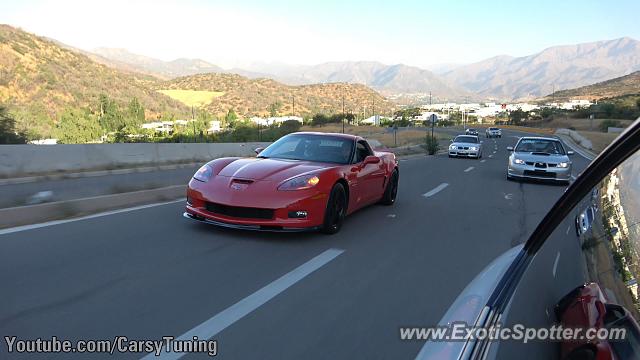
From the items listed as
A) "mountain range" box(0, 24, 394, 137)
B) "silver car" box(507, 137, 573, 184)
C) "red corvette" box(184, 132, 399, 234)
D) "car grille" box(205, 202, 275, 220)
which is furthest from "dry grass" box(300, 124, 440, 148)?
"car grille" box(205, 202, 275, 220)

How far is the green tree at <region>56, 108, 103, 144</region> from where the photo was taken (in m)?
47.4

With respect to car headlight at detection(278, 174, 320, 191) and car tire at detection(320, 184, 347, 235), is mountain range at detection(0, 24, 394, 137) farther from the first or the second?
car headlight at detection(278, 174, 320, 191)

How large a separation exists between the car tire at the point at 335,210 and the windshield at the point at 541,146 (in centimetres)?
1032

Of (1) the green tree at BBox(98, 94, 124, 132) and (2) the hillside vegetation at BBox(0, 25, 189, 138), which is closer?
(1) the green tree at BBox(98, 94, 124, 132)

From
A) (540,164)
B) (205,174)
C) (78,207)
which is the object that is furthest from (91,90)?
(205,174)

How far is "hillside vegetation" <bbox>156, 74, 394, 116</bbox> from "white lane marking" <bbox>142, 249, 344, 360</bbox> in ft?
298

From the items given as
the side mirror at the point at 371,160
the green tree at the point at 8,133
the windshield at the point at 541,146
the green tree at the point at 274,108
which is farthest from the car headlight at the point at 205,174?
the green tree at the point at 274,108

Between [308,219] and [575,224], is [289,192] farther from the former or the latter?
[575,224]

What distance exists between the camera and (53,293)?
4.13m

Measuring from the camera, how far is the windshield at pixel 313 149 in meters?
7.69

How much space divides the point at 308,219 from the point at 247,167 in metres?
1.14

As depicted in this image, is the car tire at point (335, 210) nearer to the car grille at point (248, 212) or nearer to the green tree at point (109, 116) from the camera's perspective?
the car grille at point (248, 212)

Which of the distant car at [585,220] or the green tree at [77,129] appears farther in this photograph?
the green tree at [77,129]

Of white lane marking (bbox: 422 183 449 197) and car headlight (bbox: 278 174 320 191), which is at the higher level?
car headlight (bbox: 278 174 320 191)
